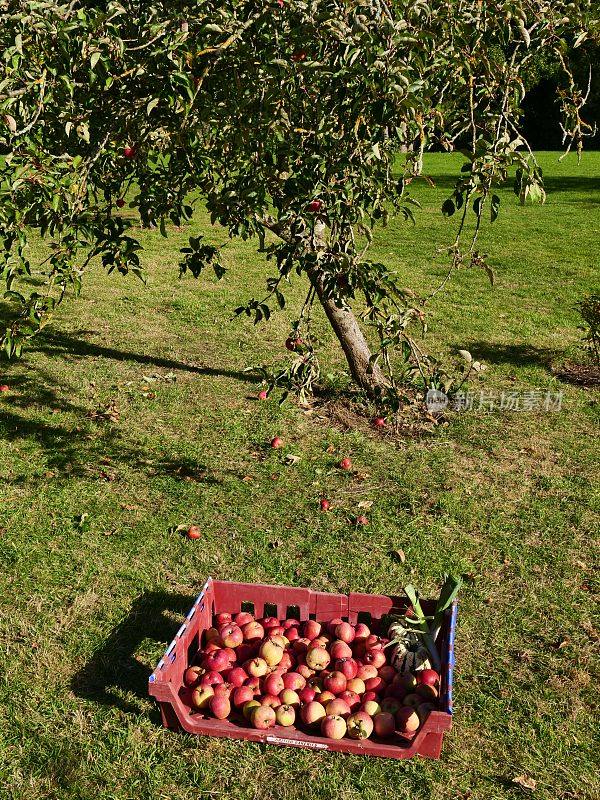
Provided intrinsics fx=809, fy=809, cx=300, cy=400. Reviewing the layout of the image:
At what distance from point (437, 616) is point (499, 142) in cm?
196

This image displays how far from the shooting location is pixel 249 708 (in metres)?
3.26

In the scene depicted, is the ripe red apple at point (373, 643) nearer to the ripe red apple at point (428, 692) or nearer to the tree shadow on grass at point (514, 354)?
the ripe red apple at point (428, 692)

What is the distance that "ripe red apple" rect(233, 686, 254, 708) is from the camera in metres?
3.31

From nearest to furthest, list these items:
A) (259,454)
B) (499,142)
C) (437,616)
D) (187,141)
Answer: (499,142) < (437,616) < (187,141) < (259,454)

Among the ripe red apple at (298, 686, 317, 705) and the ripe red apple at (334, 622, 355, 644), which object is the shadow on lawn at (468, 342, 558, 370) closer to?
the ripe red apple at (334, 622, 355, 644)

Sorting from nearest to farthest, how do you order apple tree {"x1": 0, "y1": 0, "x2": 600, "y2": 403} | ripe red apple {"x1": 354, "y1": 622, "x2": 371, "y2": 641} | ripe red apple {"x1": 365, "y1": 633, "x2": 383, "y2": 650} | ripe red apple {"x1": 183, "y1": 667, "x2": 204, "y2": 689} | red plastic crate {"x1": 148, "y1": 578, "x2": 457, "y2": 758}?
apple tree {"x1": 0, "y1": 0, "x2": 600, "y2": 403}, red plastic crate {"x1": 148, "y1": 578, "x2": 457, "y2": 758}, ripe red apple {"x1": 183, "y1": 667, "x2": 204, "y2": 689}, ripe red apple {"x1": 365, "y1": 633, "x2": 383, "y2": 650}, ripe red apple {"x1": 354, "y1": 622, "x2": 371, "y2": 641}

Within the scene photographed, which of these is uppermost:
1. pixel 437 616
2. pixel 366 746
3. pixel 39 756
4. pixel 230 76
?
pixel 230 76

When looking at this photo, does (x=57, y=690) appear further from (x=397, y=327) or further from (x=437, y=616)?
(x=397, y=327)

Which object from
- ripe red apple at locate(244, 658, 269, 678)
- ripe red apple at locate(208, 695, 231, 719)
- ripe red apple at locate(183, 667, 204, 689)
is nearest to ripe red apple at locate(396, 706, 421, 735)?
ripe red apple at locate(244, 658, 269, 678)

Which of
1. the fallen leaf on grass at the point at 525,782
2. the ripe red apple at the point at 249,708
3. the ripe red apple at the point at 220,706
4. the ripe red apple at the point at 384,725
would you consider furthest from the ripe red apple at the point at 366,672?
the fallen leaf on grass at the point at 525,782

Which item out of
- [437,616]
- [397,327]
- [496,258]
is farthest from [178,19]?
[496,258]

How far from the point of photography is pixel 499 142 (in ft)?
9.25

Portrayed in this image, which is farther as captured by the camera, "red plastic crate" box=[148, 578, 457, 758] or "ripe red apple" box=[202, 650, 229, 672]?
"ripe red apple" box=[202, 650, 229, 672]

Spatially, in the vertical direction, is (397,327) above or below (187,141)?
below
